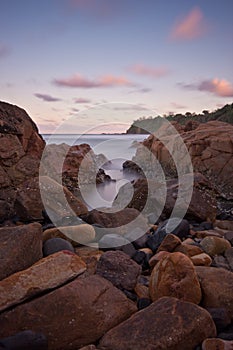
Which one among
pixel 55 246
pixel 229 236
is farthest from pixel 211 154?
pixel 55 246

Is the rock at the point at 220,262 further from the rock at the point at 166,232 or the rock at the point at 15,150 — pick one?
the rock at the point at 15,150

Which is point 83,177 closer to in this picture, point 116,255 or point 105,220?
point 105,220

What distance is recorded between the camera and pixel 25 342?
294 cm

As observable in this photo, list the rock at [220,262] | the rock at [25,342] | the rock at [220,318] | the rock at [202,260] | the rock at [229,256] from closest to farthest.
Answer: the rock at [25,342] < the rock at [220,318] < the rock at [202,260] < the rock at [220,262] < the rock at [229,256]

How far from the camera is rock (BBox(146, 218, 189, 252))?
527 centimetres

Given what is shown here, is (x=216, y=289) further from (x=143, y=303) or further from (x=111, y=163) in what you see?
(x=111, y=163)

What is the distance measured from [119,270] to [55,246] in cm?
93

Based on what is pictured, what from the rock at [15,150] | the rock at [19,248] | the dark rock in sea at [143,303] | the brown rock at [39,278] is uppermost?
the rock at [15,150]

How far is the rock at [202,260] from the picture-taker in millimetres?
4684

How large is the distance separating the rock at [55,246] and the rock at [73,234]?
332mm

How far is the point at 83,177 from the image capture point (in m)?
17.8

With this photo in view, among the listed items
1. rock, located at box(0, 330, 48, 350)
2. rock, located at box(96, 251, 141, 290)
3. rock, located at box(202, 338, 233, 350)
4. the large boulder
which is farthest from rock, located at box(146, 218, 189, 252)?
the large boulder

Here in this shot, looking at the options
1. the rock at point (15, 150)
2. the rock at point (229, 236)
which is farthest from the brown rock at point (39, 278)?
the rock at point (15, 150)

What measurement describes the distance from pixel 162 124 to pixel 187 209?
1490 cm
